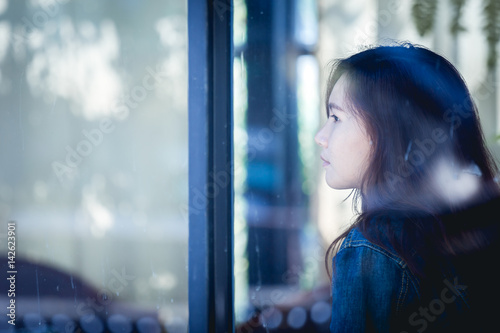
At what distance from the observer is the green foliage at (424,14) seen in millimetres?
1096

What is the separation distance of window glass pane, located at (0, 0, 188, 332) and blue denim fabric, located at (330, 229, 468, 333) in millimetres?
704

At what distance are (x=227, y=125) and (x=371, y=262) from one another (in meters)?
0.52

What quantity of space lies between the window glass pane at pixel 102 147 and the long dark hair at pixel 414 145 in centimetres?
67

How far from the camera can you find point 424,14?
1103 millimetres

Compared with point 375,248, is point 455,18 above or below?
above

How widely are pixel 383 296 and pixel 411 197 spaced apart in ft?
0.55

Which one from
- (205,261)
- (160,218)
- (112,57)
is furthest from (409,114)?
(112,57)

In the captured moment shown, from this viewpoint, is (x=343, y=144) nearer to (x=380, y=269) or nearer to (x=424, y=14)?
(x=380, y=269)

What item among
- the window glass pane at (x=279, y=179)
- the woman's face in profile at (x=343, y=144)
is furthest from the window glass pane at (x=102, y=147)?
the woman's face in profile at (x=343, y=144)

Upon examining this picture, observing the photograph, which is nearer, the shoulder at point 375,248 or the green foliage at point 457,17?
the shoulder at point 375,248

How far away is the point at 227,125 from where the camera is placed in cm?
96

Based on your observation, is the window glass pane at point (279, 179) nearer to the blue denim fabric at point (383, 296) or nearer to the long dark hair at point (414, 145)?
the long dark hair at point (414, 145)

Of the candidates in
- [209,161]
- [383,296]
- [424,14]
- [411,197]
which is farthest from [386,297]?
[424,14]

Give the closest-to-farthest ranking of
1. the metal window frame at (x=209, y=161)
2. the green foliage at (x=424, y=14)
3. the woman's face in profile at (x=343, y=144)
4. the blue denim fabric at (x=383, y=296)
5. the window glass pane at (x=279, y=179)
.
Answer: the blue denim fabric at (x=383, y=296) → the woman's face in profile at (x=343, y=144) → the metal window frame at (x=209, y=161) → the green foliage at (x=424, y=14) → the window glass pane at (x=279, y=179)
